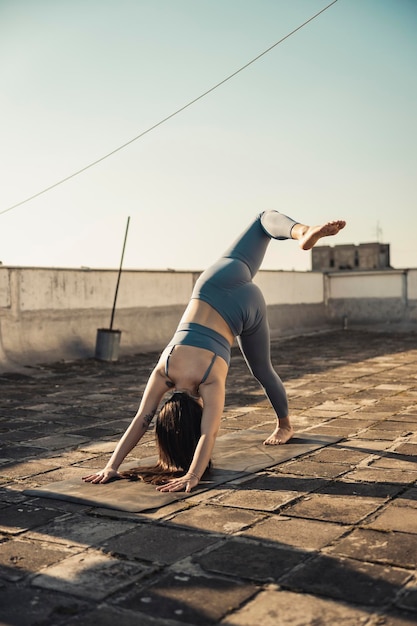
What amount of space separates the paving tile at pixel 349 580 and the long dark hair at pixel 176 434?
3.97 ft

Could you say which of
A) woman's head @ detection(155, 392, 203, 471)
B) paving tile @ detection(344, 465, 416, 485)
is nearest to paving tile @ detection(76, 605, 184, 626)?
woman's head @ detection(155, 392, 203, 471)

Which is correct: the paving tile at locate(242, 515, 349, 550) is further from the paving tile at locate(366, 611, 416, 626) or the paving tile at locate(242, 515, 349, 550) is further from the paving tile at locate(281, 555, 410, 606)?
the paving tile at locate(366, 611, 416, 626)

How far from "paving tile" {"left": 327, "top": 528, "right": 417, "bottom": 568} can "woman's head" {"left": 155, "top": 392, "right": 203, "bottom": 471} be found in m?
1.06

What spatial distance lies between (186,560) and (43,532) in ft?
2.41

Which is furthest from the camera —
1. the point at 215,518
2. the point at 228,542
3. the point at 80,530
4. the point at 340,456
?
the point at 340,456

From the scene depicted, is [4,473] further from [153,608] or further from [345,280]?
[345,280]

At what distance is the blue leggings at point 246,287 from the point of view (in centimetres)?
424

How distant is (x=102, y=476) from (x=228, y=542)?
1210 mm

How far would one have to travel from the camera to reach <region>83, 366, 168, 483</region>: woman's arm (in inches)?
155

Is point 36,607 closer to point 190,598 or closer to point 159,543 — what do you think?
point 190,598

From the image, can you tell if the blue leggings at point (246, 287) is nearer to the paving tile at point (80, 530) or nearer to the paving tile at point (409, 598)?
the paving tile at point (80, 530)

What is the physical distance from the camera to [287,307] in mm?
16453

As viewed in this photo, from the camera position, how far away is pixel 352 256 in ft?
191

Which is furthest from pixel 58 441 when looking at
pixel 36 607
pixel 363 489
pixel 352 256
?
pixel 352 256
